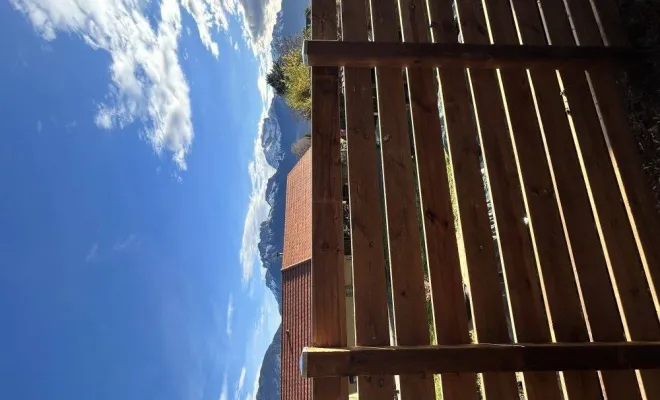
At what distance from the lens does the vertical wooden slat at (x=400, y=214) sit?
91.0 inches

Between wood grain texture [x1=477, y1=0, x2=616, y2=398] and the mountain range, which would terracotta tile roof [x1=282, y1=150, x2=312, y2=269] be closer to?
wood grain texture [x1=477, y1=0, x2=616, y2=398]

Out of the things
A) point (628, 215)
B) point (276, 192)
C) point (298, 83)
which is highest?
point (276, 192)

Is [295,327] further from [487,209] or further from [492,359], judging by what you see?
[492,359]

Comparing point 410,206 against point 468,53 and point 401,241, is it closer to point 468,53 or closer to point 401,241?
point 401,241

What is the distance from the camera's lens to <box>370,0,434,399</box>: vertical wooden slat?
231cm

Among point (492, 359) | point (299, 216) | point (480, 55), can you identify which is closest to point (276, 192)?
point (299, 216)

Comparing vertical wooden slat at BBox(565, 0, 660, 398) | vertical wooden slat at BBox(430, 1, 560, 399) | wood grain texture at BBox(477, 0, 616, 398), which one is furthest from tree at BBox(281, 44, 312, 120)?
vertical wooden slat at BBox(430, 1, 560, 399)

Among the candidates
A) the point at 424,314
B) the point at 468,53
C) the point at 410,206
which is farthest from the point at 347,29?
the point at 424,314

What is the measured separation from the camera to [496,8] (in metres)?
3.13

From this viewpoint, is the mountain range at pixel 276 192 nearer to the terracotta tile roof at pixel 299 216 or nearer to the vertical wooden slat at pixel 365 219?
the terracotta tile roof at pixel 299 216

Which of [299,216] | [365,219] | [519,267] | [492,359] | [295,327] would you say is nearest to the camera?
[492,359]

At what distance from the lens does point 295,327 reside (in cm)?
1392

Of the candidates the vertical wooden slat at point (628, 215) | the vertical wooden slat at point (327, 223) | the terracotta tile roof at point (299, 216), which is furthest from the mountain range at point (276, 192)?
the vertical wooden slat at point (628, 215)

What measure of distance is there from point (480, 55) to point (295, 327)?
1238cm
